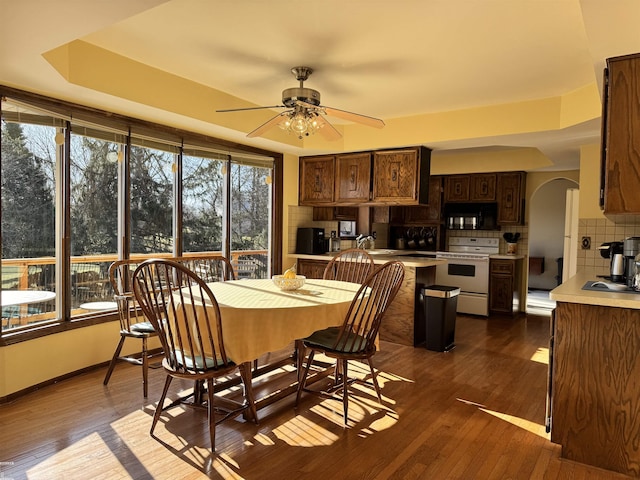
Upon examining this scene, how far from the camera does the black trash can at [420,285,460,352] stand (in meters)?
4.27

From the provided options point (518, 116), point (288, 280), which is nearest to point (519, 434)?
point (288, 280)

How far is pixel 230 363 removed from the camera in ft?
7.86

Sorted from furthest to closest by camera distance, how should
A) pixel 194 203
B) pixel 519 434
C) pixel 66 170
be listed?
1. pixel 194 203
2. pixel 66 170
3. pixel 519 434

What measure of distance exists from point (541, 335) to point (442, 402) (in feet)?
8.95

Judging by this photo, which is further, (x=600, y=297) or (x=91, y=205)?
(x=91, y=205)

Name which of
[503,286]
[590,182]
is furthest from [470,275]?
[590,182]

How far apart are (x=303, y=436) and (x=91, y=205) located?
8.26 feet

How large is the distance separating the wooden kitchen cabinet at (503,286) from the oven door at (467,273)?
0.70 feet

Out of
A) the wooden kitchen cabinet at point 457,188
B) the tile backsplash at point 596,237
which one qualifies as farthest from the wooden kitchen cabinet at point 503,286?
the tile backsplash at point 596,237

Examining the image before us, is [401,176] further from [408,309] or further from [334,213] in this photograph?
[408,309]

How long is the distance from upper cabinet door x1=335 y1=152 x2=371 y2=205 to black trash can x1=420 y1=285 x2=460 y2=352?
1457 mm

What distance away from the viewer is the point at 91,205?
358cm

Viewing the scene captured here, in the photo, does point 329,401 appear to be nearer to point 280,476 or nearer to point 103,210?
point 280,476

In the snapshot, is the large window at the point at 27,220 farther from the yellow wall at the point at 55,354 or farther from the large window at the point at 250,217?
the large window at the point at 250,217
